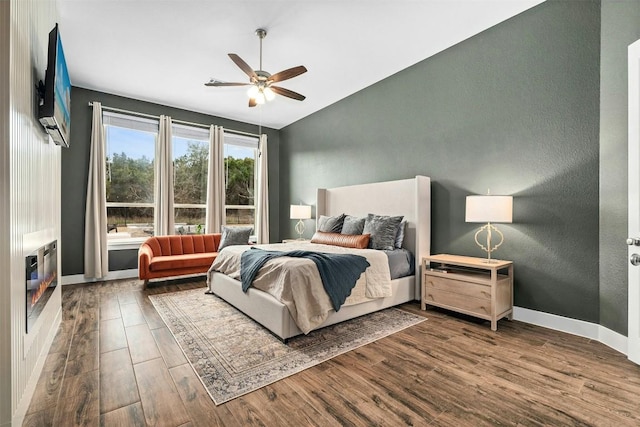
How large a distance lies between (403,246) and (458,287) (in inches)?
37.5

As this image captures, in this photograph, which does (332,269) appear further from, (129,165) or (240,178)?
(129,165)

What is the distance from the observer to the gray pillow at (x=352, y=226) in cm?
418

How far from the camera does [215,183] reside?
5.95m

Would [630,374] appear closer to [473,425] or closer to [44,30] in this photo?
[473,425]

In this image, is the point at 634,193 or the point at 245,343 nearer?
the point at 634,193

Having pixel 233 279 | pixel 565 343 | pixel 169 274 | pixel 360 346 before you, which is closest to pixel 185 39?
pixel 233 279

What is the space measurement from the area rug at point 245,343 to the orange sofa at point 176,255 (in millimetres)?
905

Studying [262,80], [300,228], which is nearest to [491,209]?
[262,80]

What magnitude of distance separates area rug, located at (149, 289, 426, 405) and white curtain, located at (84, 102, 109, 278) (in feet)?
6.29

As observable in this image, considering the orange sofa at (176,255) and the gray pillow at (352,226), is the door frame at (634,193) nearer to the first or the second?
the gray pillow at (352,226)

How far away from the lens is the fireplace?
1845 mm

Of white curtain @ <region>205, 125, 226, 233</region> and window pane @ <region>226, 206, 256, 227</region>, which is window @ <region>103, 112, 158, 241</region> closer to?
white curtain @ <region>205, 125, 226, 233</region>

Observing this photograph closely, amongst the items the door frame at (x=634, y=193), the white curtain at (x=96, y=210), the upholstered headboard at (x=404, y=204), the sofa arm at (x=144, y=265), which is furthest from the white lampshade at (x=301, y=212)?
the door frame at (x=634, y=193)

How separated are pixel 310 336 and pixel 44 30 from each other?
10.9 feet
